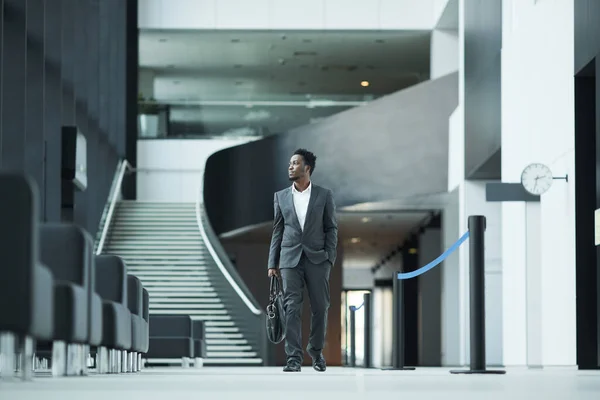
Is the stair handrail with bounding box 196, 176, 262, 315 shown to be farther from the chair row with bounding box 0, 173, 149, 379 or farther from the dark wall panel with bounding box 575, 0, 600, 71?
the dark wall panel with bounding box 575, 0, 600, 71

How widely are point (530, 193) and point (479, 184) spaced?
6.57m

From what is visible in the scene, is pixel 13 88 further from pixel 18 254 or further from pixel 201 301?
pixel 18 254

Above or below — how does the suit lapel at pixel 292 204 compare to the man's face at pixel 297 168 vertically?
below

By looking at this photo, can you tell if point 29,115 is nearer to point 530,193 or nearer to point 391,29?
point 530,193

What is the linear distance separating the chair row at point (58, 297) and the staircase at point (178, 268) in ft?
24.3

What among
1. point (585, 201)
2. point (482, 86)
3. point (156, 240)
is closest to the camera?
point (585, 201)

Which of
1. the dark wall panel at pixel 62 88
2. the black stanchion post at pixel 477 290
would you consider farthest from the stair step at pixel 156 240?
the black stanchion post at pixel 477 290

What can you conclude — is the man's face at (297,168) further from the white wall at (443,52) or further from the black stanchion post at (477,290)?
the white wall at (443,52)

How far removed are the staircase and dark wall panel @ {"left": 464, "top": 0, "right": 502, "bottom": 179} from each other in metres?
5.07

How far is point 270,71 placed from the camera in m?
34.3

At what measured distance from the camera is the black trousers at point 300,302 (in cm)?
877

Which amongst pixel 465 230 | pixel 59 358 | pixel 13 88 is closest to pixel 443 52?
pixel 465 230

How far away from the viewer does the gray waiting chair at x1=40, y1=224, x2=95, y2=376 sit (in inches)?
248

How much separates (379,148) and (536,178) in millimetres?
9156
